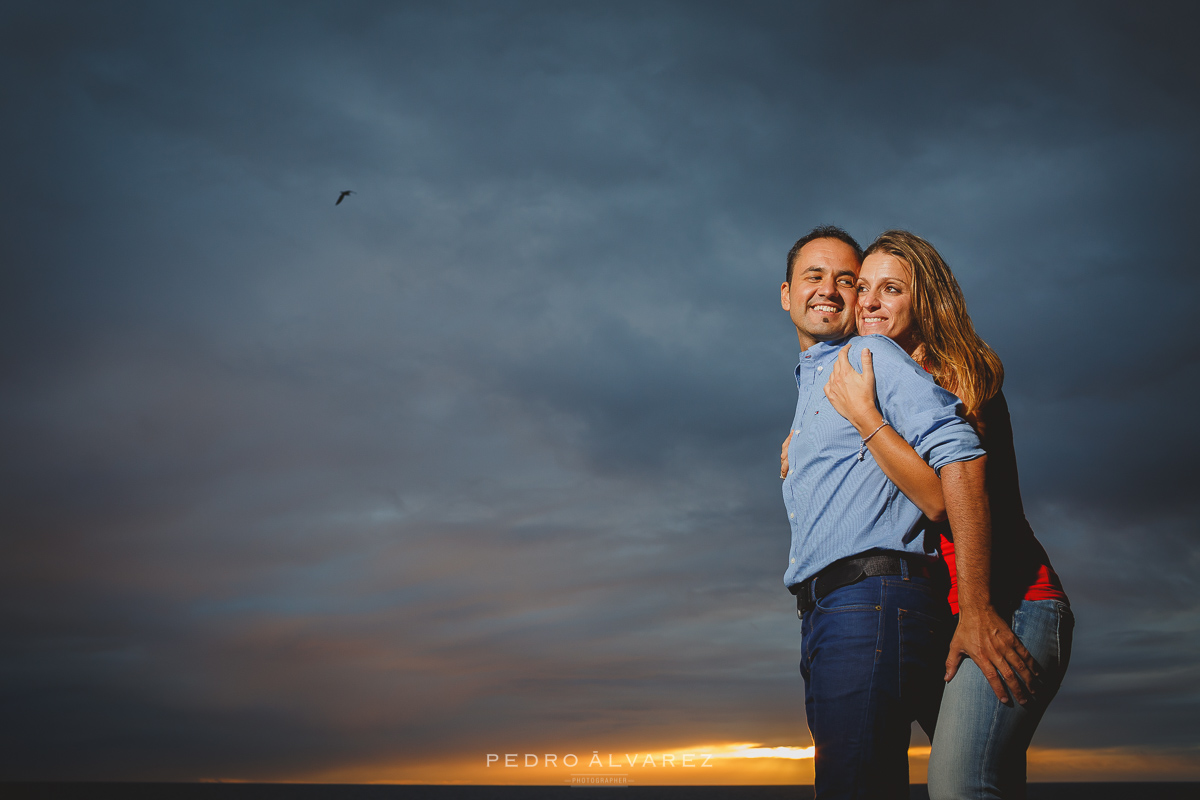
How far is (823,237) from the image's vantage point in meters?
4.48

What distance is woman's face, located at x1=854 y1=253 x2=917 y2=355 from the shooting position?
3953 millimetres

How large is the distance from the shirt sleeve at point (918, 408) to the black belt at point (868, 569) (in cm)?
39

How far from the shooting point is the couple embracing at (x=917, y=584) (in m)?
3.03

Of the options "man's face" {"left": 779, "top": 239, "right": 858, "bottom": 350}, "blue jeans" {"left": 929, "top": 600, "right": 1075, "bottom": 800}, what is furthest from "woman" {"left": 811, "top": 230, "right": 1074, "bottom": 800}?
"man's face" {"left": 779, "top": 239, "right": 858, "bottom": 350}

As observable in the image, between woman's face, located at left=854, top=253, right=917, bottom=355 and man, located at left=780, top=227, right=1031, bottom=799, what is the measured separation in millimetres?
450

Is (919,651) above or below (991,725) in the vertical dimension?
above

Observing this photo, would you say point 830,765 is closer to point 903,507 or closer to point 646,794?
point 903,507

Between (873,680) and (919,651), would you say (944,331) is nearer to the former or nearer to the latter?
(919,651)

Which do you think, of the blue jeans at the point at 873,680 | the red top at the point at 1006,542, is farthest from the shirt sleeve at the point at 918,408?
the blue jeans at the point at 873,680

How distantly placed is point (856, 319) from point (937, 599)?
1612 millimetres

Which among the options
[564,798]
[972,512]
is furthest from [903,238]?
[564,798]

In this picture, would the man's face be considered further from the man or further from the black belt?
the black belt

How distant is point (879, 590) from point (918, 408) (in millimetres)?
775

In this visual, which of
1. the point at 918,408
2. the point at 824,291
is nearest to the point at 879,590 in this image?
the point at 918,408
